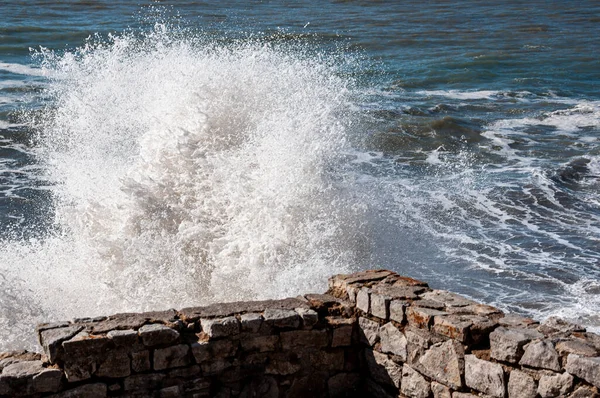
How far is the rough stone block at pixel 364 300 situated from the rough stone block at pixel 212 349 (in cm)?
85

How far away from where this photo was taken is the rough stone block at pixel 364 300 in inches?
214

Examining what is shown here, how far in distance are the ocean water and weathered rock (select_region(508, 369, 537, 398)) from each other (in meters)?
2.97

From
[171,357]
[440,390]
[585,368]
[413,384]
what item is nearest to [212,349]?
[171,357]

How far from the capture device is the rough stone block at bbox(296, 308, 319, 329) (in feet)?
17.5

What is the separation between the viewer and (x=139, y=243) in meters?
7.93

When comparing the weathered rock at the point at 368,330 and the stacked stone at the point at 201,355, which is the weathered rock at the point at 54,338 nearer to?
the stacked stone at the point at 201,355

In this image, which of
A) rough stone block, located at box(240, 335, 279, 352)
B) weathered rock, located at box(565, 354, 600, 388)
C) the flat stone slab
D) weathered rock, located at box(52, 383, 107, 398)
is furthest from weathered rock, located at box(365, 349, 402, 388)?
weathered rock, located at box(52, 383, 107, 398)

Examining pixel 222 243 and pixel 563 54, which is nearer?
pixel 222 243

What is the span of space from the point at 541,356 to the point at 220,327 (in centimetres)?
184

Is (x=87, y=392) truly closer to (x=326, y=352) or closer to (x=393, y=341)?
(x=326, y=352)

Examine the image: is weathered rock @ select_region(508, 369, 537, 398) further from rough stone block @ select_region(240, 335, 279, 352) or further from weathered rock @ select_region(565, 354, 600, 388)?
rough stone block @ select_region(240, 335, 279, 352)

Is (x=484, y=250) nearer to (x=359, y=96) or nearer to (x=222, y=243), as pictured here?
(x=222, y=243)

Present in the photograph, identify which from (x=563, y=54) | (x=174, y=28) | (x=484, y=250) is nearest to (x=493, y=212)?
(x=484, y=250)

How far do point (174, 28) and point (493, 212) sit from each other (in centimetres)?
1798
